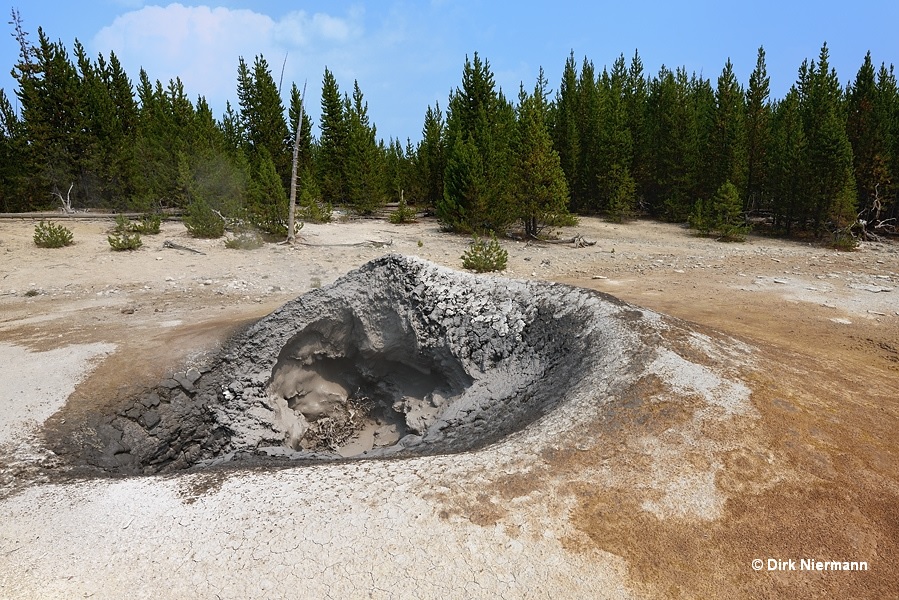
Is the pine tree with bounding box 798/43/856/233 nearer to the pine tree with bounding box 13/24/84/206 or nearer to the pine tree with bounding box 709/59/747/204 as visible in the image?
the pine tree with bounding box 709/59/747/204

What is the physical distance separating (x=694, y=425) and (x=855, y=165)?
95.9 ft

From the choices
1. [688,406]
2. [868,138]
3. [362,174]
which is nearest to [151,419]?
[688,406]

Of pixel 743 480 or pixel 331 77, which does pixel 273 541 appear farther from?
pixel 331 77

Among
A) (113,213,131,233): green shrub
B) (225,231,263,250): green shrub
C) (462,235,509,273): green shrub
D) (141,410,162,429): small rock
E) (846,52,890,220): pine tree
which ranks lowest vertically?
(141,410,162,429): small rock

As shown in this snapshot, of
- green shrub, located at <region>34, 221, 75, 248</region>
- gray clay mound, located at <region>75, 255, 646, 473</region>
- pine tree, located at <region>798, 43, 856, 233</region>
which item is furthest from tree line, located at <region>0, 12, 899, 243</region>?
gray clay mound, located at <region>75, 255, 646, 473</region>

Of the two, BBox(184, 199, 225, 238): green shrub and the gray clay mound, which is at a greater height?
BBox(184, 199, 225, 238): green shrub

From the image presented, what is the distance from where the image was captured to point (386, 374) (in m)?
9.41

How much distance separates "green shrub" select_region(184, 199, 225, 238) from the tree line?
0.42 ft

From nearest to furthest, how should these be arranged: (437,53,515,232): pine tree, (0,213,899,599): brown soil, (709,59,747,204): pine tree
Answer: (0,213,899,599): brown soil → (437,53,515,232): pine tree → (709,59,747,204): pine tree

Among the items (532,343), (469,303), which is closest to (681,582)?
(532,343)

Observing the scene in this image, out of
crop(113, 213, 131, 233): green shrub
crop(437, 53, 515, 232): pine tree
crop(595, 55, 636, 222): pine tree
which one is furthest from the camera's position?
crop(595, 55, 636, 222): pine tree

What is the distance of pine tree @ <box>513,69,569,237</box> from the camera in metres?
22.2

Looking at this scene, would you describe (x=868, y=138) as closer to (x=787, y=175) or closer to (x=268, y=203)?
(x=787, y=175)

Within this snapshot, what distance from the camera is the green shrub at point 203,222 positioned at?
21703 millimetres
